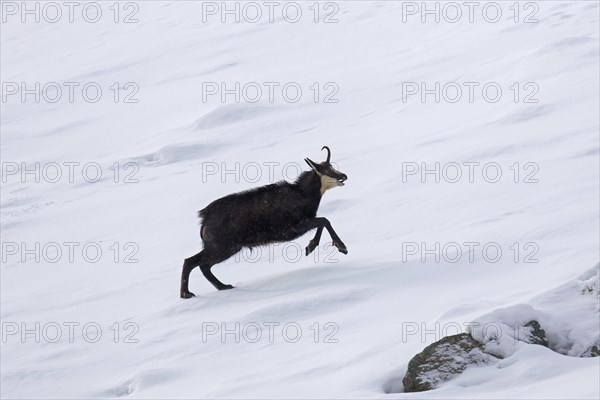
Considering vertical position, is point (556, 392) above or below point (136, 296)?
above

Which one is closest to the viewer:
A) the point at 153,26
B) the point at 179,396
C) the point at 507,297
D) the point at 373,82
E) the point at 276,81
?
the point at 179,396

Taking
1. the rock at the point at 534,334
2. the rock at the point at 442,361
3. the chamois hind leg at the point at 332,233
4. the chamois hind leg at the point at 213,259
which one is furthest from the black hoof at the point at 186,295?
the rock at the point at 534,334

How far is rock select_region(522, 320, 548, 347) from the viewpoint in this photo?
8844 millimetres

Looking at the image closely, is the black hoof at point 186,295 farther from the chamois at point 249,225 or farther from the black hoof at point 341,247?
the black hoof at point 341,247

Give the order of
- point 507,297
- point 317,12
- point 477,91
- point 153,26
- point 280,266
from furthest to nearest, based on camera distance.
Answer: point 153,26
point 317,12
point 477,91
point 280,266
point 507,297

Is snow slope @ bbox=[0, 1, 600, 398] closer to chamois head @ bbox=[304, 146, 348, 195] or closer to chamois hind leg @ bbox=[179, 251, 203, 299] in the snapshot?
chamois hind leg @ bbox=[179, 251, 203, 299]

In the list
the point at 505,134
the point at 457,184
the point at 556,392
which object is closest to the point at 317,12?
the point at 505,134

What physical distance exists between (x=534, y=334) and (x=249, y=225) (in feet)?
14.7

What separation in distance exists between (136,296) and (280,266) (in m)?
1.90

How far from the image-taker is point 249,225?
12.4 metres

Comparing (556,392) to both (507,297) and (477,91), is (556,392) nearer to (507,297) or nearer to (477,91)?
(507,297)

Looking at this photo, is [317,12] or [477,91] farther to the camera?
[317,12]

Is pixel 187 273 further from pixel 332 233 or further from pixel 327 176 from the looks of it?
pixel 327 176

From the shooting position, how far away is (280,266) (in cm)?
1341
